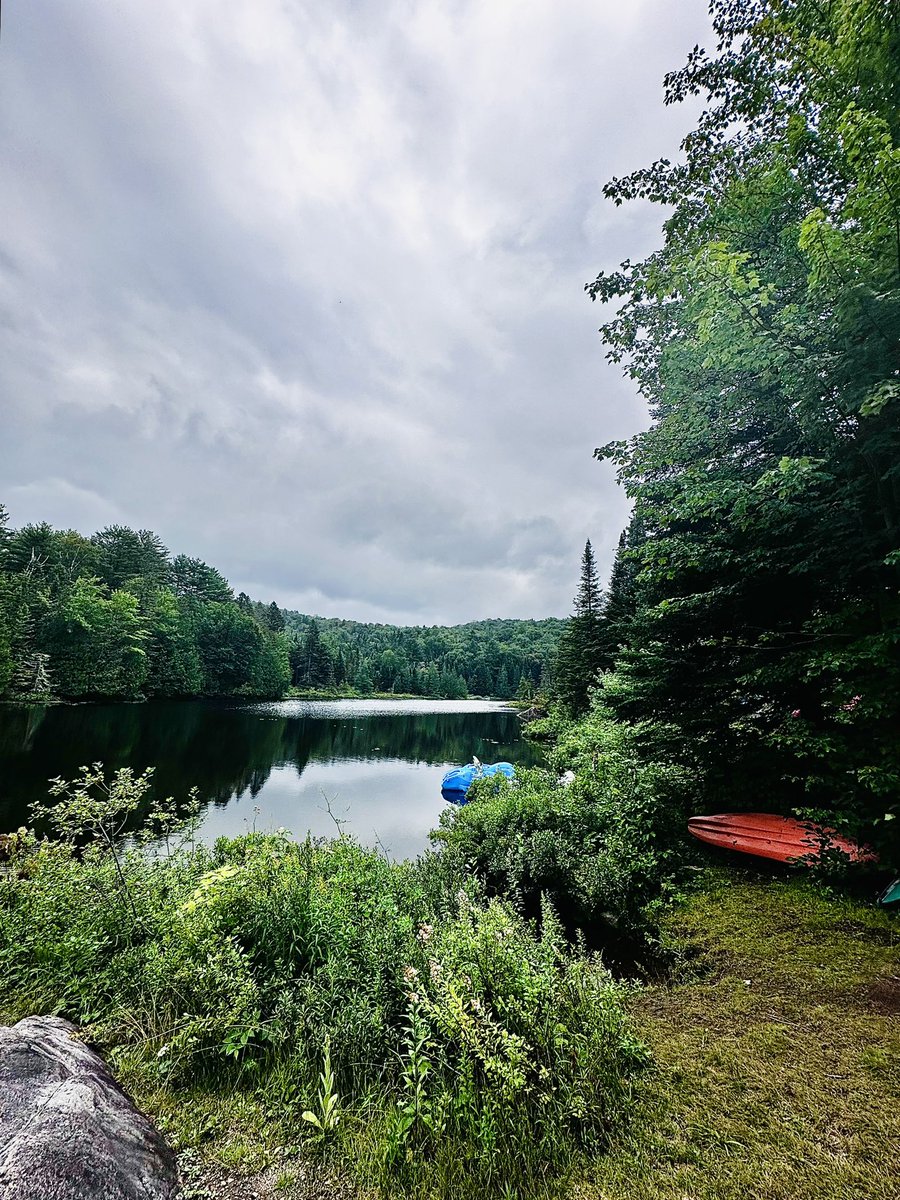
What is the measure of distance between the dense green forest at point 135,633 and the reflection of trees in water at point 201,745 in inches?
178

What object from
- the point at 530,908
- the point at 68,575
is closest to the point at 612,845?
the point at 530,908

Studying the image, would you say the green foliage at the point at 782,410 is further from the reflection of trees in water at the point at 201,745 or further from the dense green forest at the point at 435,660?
the dense green forest at the point at 435,660

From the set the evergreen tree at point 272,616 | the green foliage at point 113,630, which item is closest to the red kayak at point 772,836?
the green foliage at point 113,630

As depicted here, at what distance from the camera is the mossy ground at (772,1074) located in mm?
1750

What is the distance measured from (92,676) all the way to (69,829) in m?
37.7

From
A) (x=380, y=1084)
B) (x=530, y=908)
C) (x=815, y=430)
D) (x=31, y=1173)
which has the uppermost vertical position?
(x=815, y=430)

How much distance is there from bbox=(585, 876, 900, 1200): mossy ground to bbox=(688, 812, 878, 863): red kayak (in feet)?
2.14

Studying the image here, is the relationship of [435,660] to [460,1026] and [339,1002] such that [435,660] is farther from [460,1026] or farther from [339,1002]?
[460,1026]

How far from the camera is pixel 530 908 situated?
5523 millimetres

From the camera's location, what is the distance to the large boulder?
161 cm

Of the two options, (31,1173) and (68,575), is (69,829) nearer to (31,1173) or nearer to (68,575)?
(31,1173)

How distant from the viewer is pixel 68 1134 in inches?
69.7

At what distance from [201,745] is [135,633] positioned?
78.5 ft

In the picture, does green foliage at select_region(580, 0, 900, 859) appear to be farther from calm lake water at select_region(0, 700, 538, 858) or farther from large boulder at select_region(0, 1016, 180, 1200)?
calm lake water at select_region(0, 700, 538, 858)
